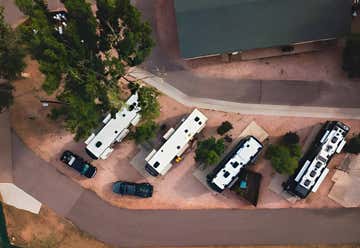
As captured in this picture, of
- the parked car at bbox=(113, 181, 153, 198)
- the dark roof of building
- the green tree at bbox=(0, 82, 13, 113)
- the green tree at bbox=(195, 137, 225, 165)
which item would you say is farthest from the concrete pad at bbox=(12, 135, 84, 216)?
the dark roof of building

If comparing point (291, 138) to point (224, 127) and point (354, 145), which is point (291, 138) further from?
point (224, 127)

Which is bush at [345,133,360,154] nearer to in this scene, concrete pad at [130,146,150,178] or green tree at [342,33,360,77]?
green tree at [342,33,360,77]

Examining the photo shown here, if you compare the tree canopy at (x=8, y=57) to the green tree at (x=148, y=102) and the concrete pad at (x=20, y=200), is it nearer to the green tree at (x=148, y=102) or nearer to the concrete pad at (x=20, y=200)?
the concrete pad at (x=20, y=200)

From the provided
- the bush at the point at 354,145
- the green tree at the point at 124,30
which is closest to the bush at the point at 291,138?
the bush at the point at 354,145

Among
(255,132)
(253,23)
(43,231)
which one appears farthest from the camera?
(43,231)

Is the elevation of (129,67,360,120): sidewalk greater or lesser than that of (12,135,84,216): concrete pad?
greater

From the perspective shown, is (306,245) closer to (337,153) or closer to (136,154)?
(337,153)

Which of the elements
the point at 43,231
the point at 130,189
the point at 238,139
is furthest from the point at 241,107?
the point at 43,231
